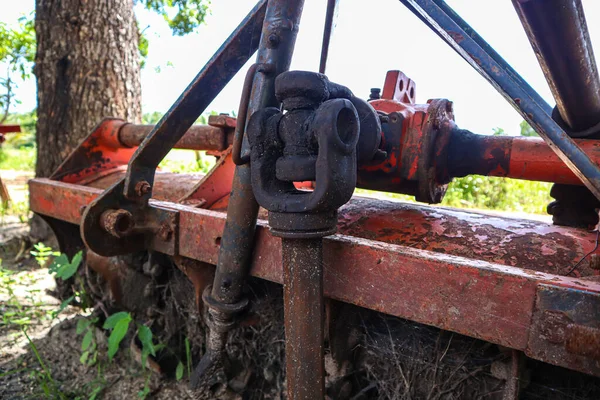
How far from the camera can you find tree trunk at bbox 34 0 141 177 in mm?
4016

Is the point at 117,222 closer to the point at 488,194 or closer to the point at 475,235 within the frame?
the point at 475,235

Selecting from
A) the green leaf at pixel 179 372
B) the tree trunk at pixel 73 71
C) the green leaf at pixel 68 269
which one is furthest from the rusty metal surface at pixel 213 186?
the tree trunk at pixel 73 71

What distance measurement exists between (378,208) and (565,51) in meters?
0.78

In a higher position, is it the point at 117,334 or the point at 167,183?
the point at 167,183

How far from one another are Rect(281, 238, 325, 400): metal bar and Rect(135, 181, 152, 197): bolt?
835mm

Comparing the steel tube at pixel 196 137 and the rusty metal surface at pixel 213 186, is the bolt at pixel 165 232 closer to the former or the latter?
the rusty metal surface at pixel 213 186

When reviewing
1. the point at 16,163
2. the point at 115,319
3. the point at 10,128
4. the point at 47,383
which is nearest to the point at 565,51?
the point at 115,319

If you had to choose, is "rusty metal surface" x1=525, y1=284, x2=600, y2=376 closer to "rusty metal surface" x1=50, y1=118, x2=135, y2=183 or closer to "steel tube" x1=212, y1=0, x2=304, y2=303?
"steel tube" x1=212, y1=0, x2=304, y2=303

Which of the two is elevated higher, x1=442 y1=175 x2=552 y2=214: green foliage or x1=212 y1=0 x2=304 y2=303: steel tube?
x1=212 y1=0 x2=304 y2=303: steel tube

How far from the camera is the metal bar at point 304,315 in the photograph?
1.17m

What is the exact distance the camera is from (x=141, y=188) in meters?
1.79

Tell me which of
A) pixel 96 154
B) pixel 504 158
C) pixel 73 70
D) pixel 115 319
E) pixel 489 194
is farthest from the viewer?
pixel 489 194

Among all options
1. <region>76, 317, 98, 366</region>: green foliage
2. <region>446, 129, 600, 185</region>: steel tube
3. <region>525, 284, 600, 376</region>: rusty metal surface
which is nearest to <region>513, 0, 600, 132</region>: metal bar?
<region>446, 129, 600, 185</region>: steel tube

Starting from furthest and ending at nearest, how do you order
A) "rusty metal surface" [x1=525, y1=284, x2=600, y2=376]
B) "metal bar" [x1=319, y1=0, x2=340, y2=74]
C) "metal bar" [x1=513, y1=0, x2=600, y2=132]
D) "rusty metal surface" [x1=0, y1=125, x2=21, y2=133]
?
1. "rusty metal surface" [x1=0, y1=125, x2=21, y2=133]
2. "metal bar" [x1=319, y1=0, x2=340, y2=74]
3. "metal bar" [x1=513, y1=0, x2=600, y2=132]
4. "rusty metal surface" [x1=525, y1=284, x2=600, y2=376]
